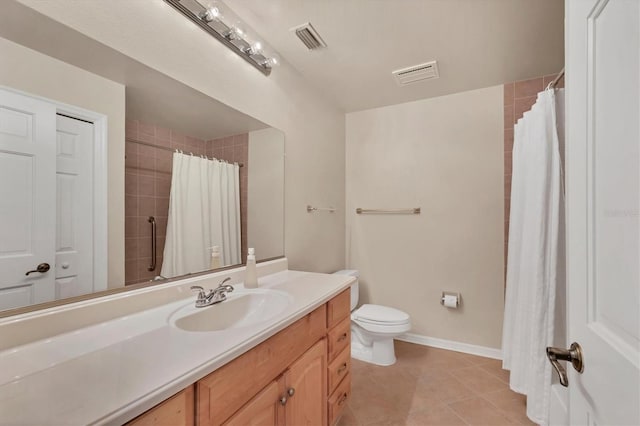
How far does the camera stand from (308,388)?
1166 mm

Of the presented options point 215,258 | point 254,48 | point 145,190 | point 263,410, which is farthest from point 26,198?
point 254,48

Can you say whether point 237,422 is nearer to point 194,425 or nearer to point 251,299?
point 194,425

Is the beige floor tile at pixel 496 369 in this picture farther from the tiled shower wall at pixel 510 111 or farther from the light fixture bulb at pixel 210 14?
the light fixture bulb at pixel 210 14

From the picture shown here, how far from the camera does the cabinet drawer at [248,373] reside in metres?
0.71

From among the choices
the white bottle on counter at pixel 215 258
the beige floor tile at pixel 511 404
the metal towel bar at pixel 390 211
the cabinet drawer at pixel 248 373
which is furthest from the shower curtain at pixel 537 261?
the white bottle on counter at pixel 215 258

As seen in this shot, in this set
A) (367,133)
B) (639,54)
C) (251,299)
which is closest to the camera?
(639,54)

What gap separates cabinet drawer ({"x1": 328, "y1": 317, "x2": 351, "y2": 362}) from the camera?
4.53 feet

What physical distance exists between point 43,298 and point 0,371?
→ 25cm

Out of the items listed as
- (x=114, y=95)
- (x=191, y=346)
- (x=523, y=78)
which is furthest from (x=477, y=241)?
(x=114, y=95)

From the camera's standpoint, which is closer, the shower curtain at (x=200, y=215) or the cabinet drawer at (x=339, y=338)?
the shower curtain at (x=200, y=215)

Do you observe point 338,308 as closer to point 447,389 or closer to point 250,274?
point 250,274

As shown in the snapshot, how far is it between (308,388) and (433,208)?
196 centimetres

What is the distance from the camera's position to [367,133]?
9.44 feet

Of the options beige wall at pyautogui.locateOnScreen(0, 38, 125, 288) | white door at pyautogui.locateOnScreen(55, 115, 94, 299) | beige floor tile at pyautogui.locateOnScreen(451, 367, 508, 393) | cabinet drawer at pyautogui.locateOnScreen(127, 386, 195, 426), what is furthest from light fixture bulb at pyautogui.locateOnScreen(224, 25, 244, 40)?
beige floor tile at pyautogui.locateOnScreen(451, 367, 508, 393)
